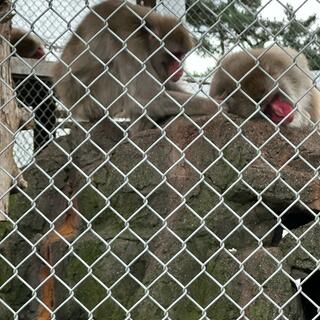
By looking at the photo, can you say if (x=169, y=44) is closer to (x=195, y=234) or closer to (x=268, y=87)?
(x=268, y=87)

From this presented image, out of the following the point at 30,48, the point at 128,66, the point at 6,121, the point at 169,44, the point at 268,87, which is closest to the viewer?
the point at 6,121

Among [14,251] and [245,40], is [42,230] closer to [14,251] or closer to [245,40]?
[14,251]

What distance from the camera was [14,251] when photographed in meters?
5.07

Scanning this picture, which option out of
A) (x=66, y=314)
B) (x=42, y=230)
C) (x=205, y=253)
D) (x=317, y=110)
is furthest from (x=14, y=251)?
(x=317, y=110)

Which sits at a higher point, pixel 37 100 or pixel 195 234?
pixel 195 234

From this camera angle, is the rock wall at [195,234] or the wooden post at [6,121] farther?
the wooden post at [6,121]

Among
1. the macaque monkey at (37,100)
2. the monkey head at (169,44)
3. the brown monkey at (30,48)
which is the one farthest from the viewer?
the brown monkey at (30,48)

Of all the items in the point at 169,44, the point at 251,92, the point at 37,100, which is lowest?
the point at 37,100

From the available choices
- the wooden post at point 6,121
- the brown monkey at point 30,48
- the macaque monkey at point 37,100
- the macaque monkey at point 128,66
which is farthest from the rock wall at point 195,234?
the brown monkey at point 30,48

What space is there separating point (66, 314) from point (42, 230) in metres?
0.93

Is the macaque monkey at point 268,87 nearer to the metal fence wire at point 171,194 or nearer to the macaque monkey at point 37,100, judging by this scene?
the metal fence wire at point 171,194

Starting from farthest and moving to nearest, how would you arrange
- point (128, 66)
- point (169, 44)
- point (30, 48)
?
point (30, 48), point (169, 44), point (128, 66)

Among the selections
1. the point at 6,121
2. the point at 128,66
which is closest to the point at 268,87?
the point at 128,66

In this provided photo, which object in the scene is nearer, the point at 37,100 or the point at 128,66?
the point at 128,66
